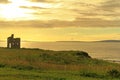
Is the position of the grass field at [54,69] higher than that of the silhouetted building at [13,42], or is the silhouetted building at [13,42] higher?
the silhouetted building at [13,42]

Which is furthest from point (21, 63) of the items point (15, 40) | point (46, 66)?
point (15, 40)

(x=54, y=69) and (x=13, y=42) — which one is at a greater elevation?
(x=13, y=42)

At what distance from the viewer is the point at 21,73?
36.8 m

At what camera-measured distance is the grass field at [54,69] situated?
35.6 meters

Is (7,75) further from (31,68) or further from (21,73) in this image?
(31,68)

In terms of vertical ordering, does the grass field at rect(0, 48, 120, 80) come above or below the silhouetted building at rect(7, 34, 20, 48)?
below

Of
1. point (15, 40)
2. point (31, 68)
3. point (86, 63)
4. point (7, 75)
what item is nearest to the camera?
point (7, 75)

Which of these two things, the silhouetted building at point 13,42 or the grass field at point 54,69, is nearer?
the grass field at point 54,69

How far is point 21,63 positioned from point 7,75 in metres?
10.4

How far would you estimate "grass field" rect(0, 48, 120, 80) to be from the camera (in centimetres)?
3562

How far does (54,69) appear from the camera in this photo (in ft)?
145

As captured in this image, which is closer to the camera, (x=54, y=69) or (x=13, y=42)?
(x=54, y=69)

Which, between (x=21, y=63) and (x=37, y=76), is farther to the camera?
(x=21, y=63)

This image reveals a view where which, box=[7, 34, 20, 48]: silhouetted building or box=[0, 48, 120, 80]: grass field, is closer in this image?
box=[0, 48, 120, 80]: grass field
